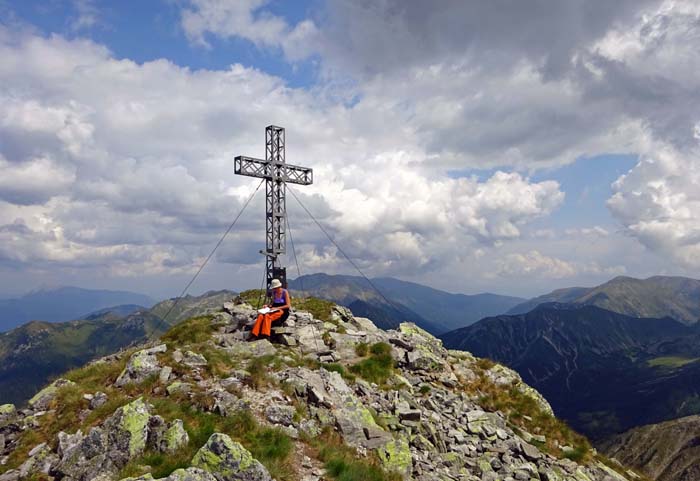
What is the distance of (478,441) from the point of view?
16.3 meters

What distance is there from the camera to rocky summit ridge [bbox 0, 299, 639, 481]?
11188 millimetres

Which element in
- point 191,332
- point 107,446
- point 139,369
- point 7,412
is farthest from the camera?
point 191,332

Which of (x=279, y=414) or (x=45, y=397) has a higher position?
(x=279, y=414)

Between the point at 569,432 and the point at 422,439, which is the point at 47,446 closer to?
the point at 422,439

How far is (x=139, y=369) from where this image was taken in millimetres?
16219

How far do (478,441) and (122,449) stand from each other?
12.3 metres

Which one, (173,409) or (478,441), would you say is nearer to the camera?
(173,409)

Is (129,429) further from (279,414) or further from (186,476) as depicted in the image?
(279,414)

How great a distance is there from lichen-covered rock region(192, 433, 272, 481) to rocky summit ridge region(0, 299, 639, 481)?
0.09 ft

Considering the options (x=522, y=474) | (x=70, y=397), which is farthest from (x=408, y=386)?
(x=70, y=397)

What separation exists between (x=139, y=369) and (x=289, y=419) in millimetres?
6791

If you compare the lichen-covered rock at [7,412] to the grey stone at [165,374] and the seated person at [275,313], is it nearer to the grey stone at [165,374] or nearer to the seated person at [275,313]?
the grey stone at [165,374]

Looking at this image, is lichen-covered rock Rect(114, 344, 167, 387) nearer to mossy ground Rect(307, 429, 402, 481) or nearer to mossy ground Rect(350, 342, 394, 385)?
mossy ground Rect(307, 429, 402, 481)

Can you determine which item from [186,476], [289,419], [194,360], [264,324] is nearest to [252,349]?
[264,324]
